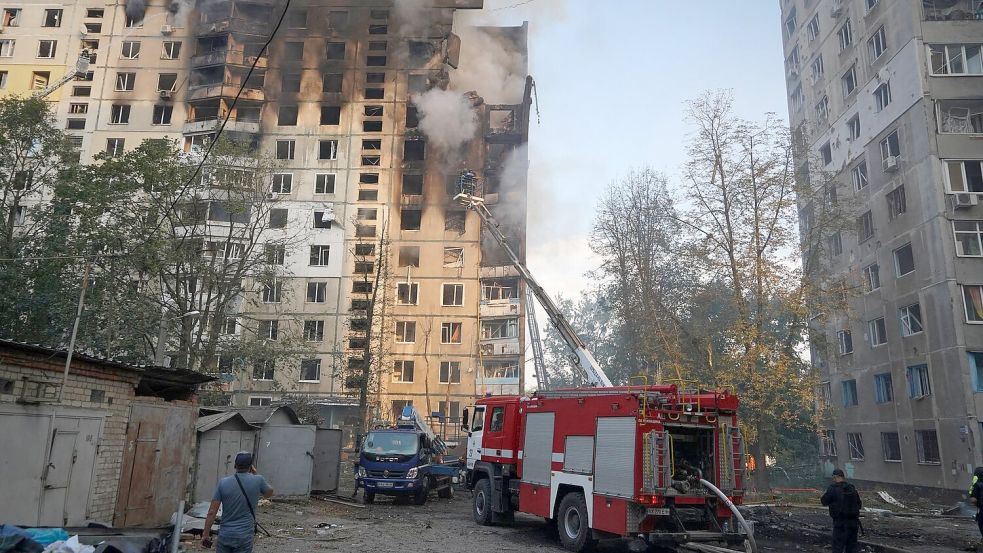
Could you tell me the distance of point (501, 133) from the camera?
52406 millimetres

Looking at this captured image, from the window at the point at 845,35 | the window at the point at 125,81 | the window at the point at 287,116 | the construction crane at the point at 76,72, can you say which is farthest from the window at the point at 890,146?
the construction crane at the point at 76,72

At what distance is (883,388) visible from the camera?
29.8m

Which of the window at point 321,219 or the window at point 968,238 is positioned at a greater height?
the window at point 321,219

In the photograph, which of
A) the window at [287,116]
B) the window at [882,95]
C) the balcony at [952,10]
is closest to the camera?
the balcony at [952,10]

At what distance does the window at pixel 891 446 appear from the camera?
28266 mm

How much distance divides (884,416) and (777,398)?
32.7ft

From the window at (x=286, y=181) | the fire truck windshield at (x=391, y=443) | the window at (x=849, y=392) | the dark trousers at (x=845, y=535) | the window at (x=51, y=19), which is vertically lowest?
the dark trousers at (x=845, y=535)

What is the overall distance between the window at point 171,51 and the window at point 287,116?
10.3 metres

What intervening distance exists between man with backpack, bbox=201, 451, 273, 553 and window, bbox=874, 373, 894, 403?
99.6ft

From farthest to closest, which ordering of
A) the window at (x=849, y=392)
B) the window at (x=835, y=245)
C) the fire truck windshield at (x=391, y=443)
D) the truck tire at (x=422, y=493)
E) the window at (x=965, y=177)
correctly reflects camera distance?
the window at (x=835, y=245) < the window at (x=849, y=392) < the window at (x=965, y=177) < the fire truck windshield at (x=391, y=443) < the truck tire at (x=422, y=493)

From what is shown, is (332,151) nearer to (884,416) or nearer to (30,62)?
(30,62)

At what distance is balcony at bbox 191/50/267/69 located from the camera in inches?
2040

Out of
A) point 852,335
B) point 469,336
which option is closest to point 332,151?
point 469,336

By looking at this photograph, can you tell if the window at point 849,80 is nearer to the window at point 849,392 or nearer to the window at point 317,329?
the window at point 849,392
